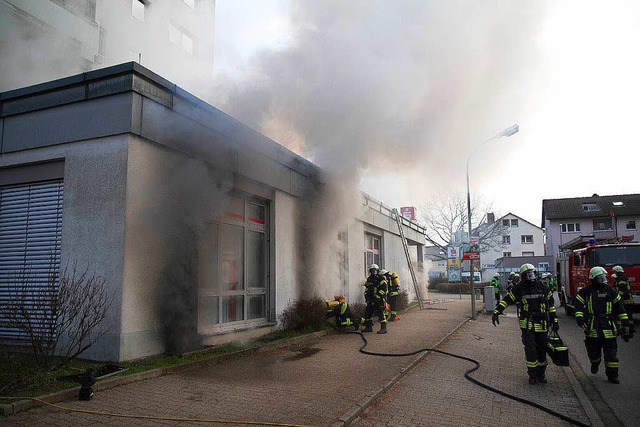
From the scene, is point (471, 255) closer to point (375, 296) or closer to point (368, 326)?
point (375, 296)

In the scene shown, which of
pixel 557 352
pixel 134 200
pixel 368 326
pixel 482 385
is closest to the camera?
pixel 482 385

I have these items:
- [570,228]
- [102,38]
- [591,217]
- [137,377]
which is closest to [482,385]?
[137,377]

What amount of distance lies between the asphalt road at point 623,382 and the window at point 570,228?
3963 centimetres

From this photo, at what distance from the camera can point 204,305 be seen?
8.53 m

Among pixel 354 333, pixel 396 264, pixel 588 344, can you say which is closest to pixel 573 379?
pixel 588 344

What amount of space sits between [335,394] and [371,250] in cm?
1284

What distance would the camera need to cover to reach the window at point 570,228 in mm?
46375

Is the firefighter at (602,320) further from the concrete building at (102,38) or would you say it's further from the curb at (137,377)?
the concrete building at (102,38)

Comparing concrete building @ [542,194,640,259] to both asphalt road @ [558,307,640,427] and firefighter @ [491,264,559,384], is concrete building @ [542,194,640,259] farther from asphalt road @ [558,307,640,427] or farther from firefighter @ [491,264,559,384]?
firefighter @ [491,264,559,384]

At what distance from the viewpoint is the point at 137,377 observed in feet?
19.3

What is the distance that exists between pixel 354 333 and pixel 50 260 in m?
6.56

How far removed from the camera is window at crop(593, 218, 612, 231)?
45781 millimetres

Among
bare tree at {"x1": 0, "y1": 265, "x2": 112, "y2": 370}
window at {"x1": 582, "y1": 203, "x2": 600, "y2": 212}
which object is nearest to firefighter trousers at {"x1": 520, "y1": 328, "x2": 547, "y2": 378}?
bare tree at {"x1": 0, "y1": 265, "x2": 112, "y2": 370}

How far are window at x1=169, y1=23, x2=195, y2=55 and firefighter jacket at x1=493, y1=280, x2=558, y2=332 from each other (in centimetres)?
1767
